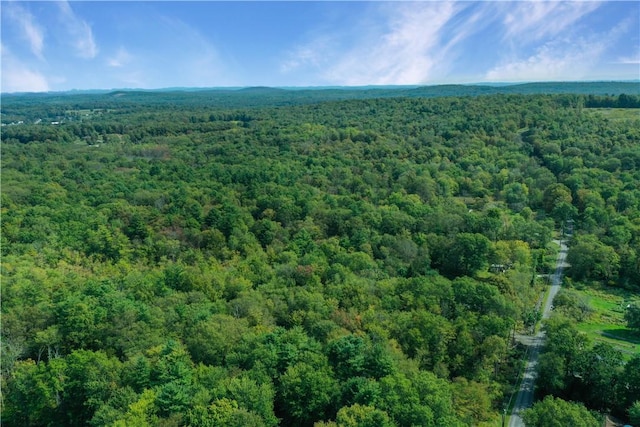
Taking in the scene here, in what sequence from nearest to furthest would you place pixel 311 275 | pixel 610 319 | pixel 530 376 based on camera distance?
1. pixel 530 376
2. pixel 311 275
3. pixel 610 319

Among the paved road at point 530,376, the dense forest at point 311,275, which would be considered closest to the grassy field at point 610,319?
the dense forest at point 311,275

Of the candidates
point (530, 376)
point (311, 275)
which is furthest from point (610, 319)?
point (311, 275)

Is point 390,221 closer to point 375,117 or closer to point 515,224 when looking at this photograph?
point 515,224

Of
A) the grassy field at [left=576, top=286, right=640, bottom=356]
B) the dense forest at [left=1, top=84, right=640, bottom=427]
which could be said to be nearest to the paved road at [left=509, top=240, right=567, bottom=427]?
the dense forest at [left=1, top=84, right=640, bottom=427]

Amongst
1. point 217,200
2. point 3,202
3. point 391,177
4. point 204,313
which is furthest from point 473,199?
point 3,202

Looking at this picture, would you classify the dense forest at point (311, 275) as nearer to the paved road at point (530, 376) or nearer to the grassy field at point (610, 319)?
the paved road at point (530, 376)

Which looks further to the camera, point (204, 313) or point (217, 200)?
point (217, 200)

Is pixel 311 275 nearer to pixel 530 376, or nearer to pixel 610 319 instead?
pixel 530 376
